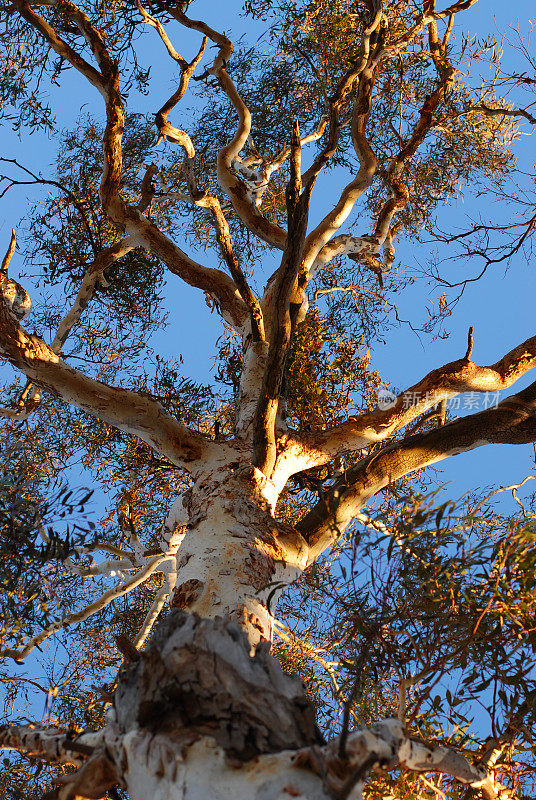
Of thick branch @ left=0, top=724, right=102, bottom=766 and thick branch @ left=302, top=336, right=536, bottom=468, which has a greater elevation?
thick branch @ left=302, top=336, right=536, bottom=468

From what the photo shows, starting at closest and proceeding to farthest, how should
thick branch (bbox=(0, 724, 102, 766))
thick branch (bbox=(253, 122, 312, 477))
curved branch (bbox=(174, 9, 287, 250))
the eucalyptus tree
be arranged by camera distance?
the eucalyptus tree
thick branch (bbox=(0, 724, 102, 766))
thick branch (bbox=(253, 122, 312, 477))
curved branch (bbox=(174, 9, 287, 250))

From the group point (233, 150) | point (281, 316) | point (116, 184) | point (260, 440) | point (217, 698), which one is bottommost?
point (217, 698)

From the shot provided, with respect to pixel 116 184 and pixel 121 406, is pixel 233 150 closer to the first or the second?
pixel 116 184

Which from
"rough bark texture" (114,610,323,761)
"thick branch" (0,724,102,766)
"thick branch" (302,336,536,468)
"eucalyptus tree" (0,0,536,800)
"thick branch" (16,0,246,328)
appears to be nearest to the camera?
"rough bark texture" (114,610,323,761)

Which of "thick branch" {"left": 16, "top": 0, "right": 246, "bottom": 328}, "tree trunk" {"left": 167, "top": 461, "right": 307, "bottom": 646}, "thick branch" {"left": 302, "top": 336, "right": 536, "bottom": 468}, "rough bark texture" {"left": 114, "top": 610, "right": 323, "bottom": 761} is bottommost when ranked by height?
"rough bark texture" {"left": 114, "top": 610, "right": 323, "bottom": 761}

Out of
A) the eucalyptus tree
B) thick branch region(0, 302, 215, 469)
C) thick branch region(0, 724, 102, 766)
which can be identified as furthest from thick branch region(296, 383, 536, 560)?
thick branch region(0, 724, 102, 766)

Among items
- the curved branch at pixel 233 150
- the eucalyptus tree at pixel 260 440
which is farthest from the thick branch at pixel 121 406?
the curved branch at pixel 233 150

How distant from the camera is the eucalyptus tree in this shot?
6.29 ft

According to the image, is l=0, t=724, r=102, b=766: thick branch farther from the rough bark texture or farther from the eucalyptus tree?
the rough bark texture

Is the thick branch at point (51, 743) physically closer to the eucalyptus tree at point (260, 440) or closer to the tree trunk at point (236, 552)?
the eucalyptus tree at point (260, 440)

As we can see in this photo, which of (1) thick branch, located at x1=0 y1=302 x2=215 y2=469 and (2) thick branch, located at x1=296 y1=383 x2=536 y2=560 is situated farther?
(1) thick branch, located at x1=0 y1=302 x2=215 y2=469

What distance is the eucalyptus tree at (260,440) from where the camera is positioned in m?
1.92

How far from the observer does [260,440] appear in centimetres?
378

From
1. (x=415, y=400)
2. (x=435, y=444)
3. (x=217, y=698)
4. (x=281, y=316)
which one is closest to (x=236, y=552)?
(x=281, y=316)
